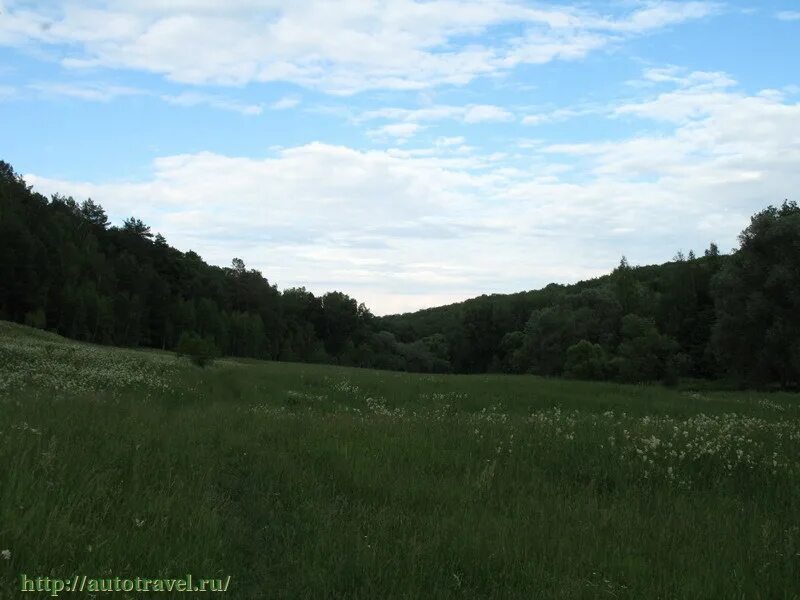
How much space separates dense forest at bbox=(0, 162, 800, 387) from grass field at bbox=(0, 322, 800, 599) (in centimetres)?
3719

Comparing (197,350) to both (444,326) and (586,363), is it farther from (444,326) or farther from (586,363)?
(444,326)

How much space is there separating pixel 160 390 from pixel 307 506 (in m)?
13.3

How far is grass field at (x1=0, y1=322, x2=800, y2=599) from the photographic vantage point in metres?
4.61

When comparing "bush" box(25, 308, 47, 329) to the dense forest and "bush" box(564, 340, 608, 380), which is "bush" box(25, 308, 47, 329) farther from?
"bush" box(564, 340, 608, 380)

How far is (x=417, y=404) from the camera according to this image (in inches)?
861

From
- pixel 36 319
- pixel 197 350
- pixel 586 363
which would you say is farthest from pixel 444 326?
pixel 197 350

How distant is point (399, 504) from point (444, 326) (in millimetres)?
166254

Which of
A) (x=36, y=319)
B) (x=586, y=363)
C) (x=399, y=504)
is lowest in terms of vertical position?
(x=586, y=363)

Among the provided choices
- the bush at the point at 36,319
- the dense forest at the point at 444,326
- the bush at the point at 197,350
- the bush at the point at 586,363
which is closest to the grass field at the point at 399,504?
the bush at the point at 197,350

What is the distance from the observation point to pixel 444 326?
566 ft

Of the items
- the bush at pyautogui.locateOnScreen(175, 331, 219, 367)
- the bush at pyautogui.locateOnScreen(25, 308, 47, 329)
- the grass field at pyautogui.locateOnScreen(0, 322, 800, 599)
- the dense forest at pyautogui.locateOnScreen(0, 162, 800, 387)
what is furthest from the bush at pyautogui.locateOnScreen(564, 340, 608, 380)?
the grass field at pyautogui.locateOnScreen(0, 322, 800, 599)

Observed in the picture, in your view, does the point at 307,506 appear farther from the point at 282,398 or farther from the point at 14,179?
the point at 14,179

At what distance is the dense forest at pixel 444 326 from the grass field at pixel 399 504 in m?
37.2

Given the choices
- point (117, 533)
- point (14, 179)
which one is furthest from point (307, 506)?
point (14, 179)
